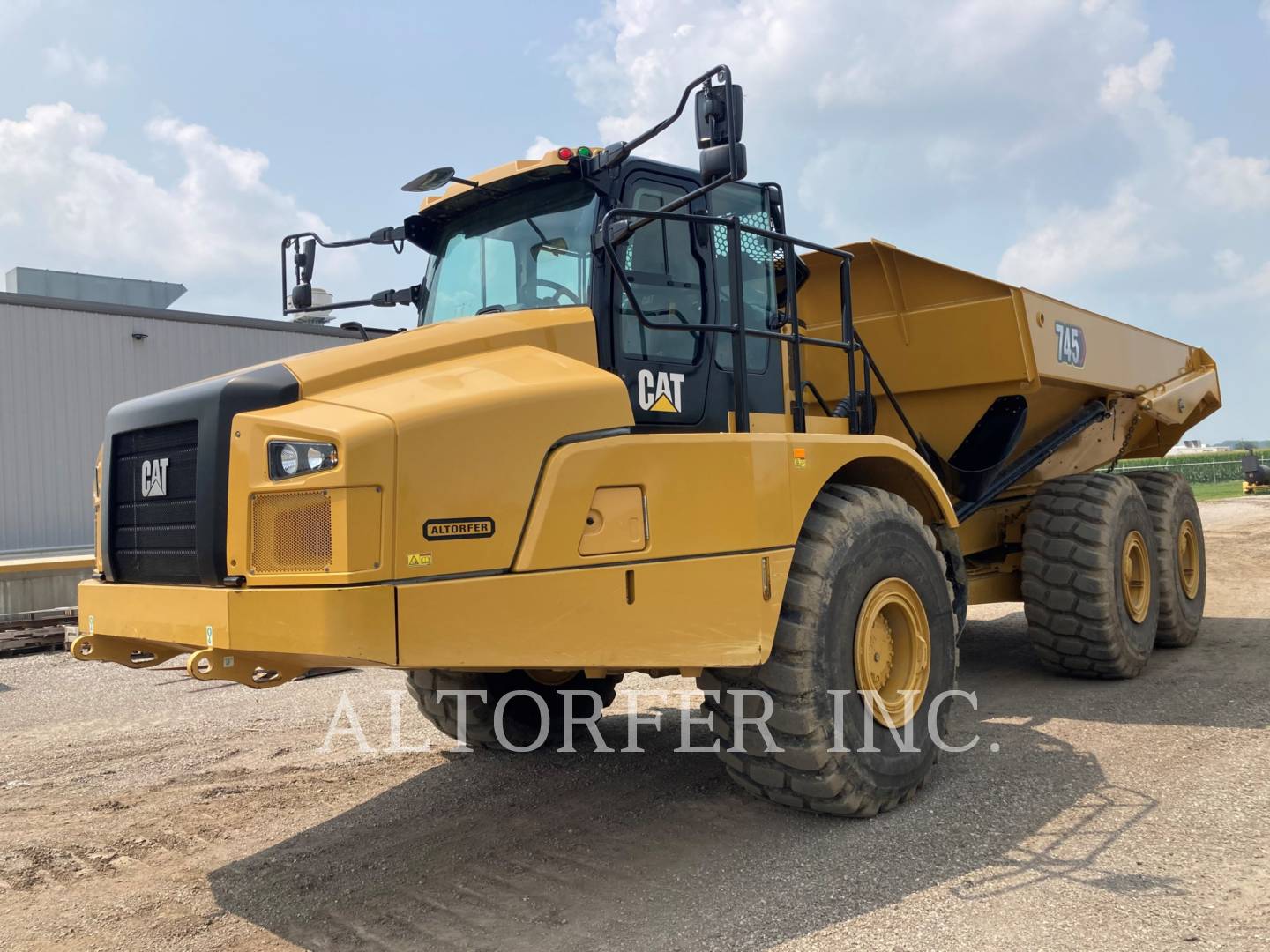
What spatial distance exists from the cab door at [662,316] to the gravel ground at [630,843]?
181 cm

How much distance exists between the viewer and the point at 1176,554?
8188 millimetres

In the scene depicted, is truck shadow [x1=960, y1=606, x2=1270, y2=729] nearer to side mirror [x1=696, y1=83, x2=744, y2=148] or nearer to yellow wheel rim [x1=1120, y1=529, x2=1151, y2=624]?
yellow wheel rim [x1=1120, y1=529, x2=1151, y2=624]

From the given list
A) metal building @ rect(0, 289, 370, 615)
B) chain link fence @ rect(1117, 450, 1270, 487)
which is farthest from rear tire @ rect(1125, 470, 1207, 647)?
chain link fence @ rect(1117, 450, 1270, 487)

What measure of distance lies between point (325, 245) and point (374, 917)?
3310 millimetres

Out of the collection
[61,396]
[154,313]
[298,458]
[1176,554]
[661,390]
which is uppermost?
[154,313]

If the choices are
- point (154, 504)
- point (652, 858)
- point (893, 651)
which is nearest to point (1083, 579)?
point (893, 651)

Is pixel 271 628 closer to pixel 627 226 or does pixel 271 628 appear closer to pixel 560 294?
pixel 560 294

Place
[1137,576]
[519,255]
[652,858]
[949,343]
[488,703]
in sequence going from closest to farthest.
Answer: [652,858] → [519,255] → [488,703] → [949,343] → [1137,576]

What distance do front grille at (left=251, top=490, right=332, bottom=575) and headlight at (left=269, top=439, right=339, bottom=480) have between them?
7 centimetres

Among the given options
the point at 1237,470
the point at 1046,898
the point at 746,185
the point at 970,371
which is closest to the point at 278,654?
the point at 1046,898

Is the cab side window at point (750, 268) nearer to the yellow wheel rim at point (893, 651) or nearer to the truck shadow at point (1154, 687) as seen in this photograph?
the yellow wheel rim at point (893, 651)

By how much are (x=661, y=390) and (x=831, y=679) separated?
1360 mm

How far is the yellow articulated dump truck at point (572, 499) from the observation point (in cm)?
338

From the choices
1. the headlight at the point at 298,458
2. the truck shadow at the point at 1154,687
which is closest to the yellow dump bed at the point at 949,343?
the truck shadow at the point at 1154,687
